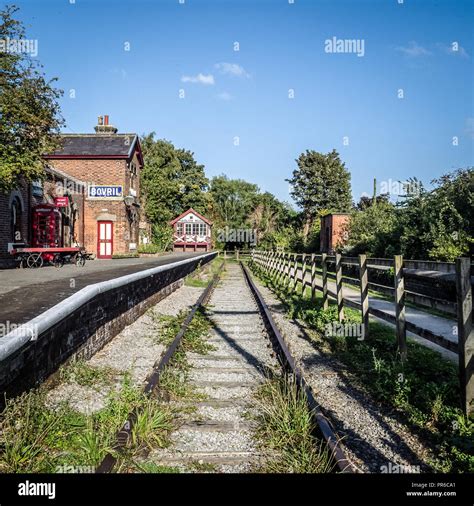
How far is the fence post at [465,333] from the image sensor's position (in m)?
3.77

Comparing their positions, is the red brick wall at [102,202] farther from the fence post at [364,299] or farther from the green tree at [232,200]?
the green tree at [232,200]

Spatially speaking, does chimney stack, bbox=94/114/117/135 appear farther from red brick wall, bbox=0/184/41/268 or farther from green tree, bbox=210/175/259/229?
green tree, bbox=210/175/259/229

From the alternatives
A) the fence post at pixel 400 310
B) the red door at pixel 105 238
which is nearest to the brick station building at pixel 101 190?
the red door at pixel 105 238

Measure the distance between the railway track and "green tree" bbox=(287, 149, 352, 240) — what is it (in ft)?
196

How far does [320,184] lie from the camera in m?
67.2

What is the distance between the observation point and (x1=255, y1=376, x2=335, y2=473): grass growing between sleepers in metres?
2.90

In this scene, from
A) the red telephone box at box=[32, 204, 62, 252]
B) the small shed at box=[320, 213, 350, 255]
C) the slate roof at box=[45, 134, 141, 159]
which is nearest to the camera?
the red telephone box at box=[32, 204, 62, 252]

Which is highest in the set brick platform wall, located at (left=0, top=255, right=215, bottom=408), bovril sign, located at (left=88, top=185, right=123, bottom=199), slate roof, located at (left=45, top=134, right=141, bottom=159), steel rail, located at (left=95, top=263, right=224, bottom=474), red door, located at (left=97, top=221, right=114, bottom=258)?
slate roof, located at (left=45, top=134, right=141, bottom=159)

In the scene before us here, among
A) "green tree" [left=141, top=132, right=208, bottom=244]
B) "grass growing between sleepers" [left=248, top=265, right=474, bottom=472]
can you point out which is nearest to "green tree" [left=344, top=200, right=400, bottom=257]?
"grass growing between sleepers" [left=248, top=265, right=474, bottom=472]

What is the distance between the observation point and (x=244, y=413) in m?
3.90

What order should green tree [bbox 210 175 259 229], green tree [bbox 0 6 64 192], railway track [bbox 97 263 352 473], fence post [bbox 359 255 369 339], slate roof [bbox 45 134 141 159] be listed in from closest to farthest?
railway track [bbox 97 263 352 473] → fence post [bbox 359 255 369 339] → green tree [bbox 0 6 64 192] → slate roof [bbox 45 134 141 159] → green tree [bbox 210 175 259 229]

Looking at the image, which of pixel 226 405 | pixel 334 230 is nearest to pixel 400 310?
pixel 226 405
